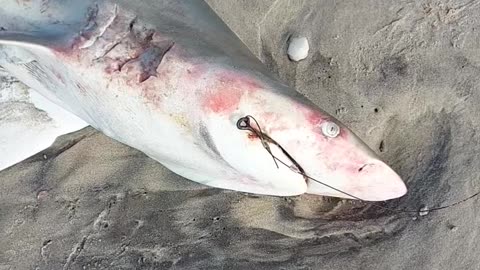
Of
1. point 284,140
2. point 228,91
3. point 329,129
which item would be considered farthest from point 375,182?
point 228,91

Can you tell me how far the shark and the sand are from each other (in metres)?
0.59

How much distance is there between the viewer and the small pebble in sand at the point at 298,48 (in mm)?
3516

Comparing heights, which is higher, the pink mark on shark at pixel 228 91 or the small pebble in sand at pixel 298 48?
the small pebble in sand at pixel 298 48

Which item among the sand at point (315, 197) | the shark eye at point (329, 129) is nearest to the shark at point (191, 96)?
the shark eye at point (329, 129)


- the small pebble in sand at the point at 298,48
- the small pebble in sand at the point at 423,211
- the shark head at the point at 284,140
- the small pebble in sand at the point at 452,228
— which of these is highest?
the small pebble in sand at the point at 298,48

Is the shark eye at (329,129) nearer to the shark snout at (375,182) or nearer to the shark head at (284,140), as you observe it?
the shark head at (284,140)

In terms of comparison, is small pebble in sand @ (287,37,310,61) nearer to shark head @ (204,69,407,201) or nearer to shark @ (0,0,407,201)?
shark @ (0,0,407,201)

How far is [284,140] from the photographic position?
252 cm

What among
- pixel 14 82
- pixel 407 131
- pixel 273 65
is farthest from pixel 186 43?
pixel 407 131

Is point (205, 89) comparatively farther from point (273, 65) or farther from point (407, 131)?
point (407, 131)

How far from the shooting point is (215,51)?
2.70m

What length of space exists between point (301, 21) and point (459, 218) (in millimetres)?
1328

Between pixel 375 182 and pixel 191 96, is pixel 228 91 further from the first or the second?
pixel 375 182

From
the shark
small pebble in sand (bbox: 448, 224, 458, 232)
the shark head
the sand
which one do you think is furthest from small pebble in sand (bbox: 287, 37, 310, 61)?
small pebble in sand (bbox: 448, 224, 458, 232)
